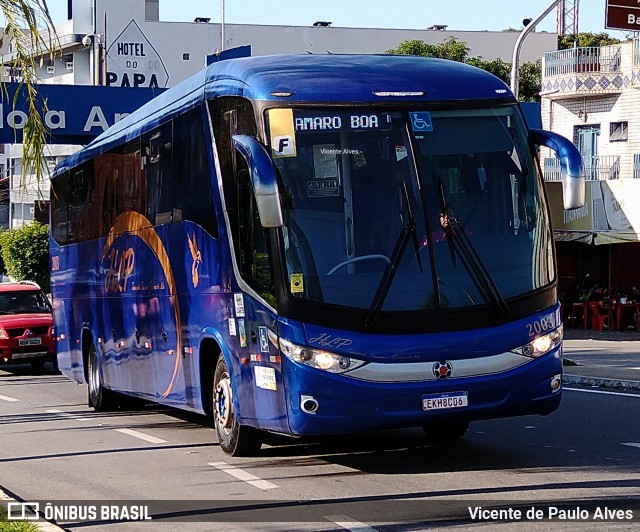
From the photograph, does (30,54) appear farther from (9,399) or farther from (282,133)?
(9,399)

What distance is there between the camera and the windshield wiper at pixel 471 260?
33.4 feet

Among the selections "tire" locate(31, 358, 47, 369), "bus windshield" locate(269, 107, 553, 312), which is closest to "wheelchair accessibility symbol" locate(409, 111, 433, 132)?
"bus windshield" locate(269, 107, 553, 312)

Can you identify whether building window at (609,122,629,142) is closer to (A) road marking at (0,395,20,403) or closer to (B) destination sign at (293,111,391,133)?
(A) road marking at (0,395,20,403)

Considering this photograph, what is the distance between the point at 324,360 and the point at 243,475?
4.85 ft

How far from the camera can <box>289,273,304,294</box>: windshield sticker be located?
999 cm

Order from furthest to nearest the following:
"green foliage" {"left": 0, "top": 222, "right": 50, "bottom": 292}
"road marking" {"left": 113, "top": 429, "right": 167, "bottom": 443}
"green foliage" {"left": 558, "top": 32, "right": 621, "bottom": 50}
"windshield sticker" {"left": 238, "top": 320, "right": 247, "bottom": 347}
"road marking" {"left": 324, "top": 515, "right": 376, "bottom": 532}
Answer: "green foliage" {"left": 558, "top": 32, "right": 621, "bottom": 50}
"green foliage" {"left": 0, "top": 222, "right": 50, "bottom": 292}
"road marking" {"left": 113, "top": 429, "right": 167, "bottom": 443}
"windshield sticker" {"left": 238, "top": 320, "right": 247, "bottom": 347}
"road marking" {"left": 324, "top": 515, "right": 376, "bottom": 532}

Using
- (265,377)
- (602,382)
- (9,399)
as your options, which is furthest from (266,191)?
(9,399)

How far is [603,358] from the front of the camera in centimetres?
2512

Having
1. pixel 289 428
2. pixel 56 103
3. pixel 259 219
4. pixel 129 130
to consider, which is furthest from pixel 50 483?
pixel 56 103

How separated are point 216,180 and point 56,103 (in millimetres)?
17064

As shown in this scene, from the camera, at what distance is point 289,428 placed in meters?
10.1

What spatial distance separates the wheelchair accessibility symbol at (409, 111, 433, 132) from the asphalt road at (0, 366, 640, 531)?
286cm

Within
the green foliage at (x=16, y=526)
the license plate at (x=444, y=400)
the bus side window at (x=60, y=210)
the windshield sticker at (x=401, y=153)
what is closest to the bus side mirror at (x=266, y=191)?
the windshield sticker at (x=401, y=153)

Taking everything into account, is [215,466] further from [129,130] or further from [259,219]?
[129,130]
